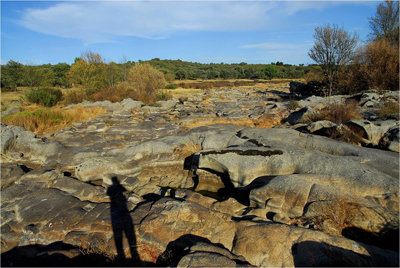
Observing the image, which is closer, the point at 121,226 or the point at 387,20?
the point at 121,226

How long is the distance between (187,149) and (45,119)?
26.0 ft

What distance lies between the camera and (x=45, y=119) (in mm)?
11414

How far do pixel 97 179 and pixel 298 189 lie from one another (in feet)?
17.5

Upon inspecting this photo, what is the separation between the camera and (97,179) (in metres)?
6.76

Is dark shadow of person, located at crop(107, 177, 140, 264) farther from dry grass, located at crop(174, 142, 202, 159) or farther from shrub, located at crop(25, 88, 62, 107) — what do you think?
shrub, located at crop(25, 88, 62, 107)

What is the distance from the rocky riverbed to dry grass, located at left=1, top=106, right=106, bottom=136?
2217 millimetres

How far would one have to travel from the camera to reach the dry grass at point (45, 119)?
10.4m

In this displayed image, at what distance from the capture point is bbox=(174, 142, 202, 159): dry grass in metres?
7.92

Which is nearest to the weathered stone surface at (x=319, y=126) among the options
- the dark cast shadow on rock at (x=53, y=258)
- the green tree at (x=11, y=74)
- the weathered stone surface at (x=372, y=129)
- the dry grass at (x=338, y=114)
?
the weathered stone surface at (x=372, y=129)

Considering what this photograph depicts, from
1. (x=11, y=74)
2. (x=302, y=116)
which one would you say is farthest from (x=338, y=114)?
(x=11, y=74)

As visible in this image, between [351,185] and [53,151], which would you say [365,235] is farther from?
[53,151]

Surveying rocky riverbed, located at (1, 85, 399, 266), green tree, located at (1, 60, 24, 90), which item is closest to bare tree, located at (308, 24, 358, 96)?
rocky riverbed, located at (1, 85, 399, 266)

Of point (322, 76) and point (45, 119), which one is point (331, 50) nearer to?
point (322, 76)

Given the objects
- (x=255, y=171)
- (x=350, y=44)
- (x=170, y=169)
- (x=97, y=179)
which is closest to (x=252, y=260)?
(x=255, y=171)
